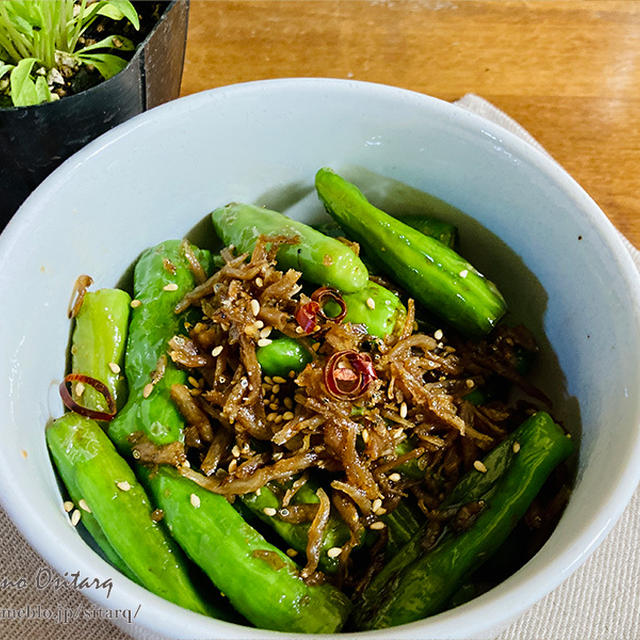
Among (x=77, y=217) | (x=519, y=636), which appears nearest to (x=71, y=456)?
(x=77, y=217)

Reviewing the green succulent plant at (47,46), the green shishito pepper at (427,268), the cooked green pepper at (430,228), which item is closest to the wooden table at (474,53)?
the green succulent plant at (47,46)

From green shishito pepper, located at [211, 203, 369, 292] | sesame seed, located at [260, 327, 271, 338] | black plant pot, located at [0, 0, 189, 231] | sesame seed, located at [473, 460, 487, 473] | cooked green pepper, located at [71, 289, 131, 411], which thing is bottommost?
sesame seed, located at [473, 460, 487, 473]

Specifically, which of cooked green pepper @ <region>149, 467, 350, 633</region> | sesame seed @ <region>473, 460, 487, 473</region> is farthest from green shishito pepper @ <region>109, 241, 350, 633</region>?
sesame seed @ <region>473, 460, 487, 473</region>

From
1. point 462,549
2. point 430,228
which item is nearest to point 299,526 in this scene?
point 462,549

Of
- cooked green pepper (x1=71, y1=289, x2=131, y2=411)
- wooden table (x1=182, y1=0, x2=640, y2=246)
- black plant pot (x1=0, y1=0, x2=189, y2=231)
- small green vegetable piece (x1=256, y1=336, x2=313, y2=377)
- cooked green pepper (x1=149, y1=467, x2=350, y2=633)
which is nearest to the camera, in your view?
cooked green pepper (x1=149, y1=467, x2=350, y2=633)

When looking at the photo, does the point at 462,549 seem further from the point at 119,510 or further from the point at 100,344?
the point at 100,344

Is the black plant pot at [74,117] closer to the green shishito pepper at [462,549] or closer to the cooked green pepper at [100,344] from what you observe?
the cooked green pepper at [100,344]

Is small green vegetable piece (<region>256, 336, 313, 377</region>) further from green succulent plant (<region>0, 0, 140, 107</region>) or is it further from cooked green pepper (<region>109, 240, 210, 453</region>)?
green succulent plant (<region>0, 0, 140, 107</region>)
